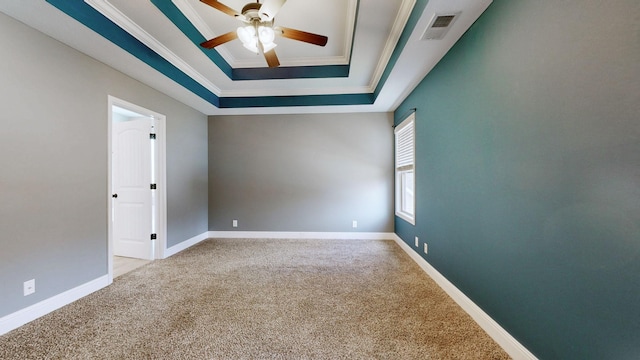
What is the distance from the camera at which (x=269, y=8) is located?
1.79m

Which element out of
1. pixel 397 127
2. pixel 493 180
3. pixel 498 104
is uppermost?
pixel 397 127

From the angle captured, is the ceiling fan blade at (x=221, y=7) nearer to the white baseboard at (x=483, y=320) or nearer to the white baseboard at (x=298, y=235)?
the white baseboard at (x=483, y=320)

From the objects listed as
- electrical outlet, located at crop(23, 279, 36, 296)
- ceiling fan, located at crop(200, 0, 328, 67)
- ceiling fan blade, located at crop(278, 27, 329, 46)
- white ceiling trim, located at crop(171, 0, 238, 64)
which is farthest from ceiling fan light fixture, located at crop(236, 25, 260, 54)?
electrical outlet, located at crop(23, 279, 36, 296)

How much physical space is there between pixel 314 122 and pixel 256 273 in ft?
9.34

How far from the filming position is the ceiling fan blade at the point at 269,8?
1.74 m

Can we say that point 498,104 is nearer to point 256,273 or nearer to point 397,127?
point 397,127

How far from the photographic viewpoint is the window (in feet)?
11.3

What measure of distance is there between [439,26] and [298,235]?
12.4 ft

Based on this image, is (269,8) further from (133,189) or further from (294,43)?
(133,189)

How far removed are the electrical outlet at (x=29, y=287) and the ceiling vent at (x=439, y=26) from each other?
3935 millimetres

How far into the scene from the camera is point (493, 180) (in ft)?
5.53

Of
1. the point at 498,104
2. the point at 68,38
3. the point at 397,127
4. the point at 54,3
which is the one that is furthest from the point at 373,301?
the point at 68,38

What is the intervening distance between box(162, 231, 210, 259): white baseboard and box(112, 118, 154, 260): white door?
8.2 inches

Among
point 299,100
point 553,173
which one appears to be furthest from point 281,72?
point 553,173
